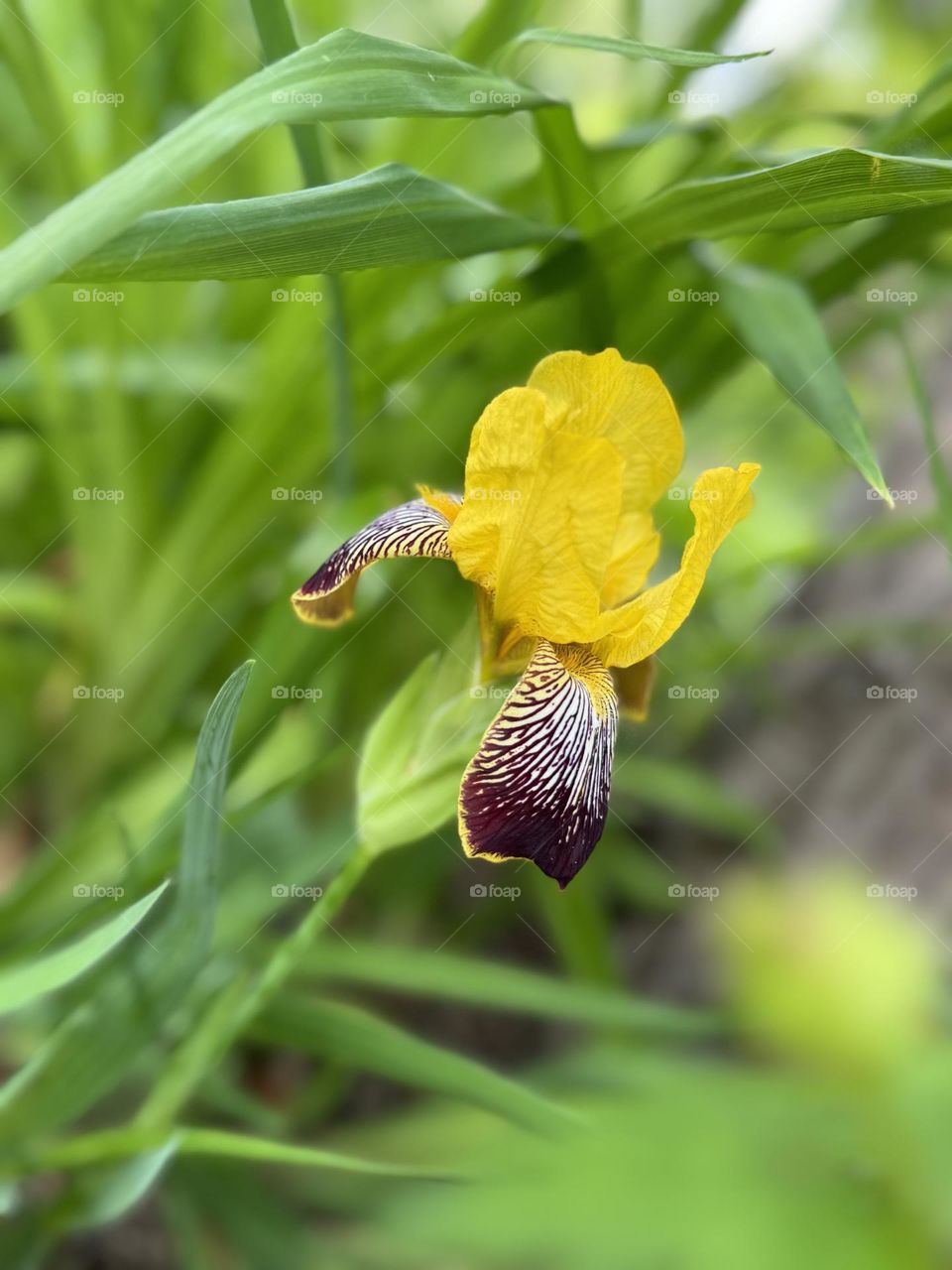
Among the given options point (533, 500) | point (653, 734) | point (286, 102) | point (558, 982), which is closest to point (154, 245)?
point (286, 102)

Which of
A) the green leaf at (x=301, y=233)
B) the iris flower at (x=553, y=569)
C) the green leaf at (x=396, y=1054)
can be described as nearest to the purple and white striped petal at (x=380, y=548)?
the iris flower at (x=553, y=569)

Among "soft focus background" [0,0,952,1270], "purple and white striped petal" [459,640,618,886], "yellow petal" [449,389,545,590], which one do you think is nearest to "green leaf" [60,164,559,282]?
"soft focus background" [0,0,952,1270]

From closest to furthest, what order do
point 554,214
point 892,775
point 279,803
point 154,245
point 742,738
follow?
1. point 154,245
2. point 554,214
3. point 279,803
4. point 892,775
5. point 742,738

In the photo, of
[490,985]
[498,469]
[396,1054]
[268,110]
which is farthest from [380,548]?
[490,985]

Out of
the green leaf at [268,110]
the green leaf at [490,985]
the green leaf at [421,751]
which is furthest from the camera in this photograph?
the green leaf at [490,985]

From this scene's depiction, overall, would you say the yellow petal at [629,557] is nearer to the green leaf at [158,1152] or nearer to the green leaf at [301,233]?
the green leaf at [301,233]

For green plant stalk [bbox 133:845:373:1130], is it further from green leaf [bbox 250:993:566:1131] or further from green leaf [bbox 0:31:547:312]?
green leaf [bbox 0:31:547:312]

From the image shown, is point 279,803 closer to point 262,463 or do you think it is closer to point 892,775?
point 262,463
